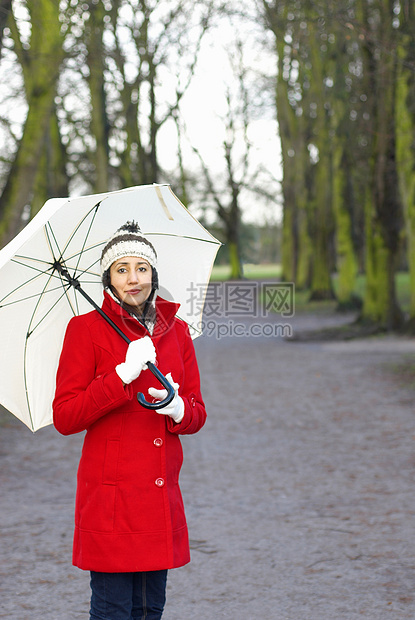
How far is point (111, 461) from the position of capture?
114 inches

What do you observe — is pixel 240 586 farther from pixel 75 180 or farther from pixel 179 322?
pixel 75 180

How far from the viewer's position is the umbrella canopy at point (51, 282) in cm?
341

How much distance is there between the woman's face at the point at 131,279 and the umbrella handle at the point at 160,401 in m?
0.28

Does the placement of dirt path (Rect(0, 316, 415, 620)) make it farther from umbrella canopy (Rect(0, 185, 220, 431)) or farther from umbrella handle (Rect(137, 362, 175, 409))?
umbrella handle (Rect(137, 362, 175, 409))

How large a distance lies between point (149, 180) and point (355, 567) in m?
20.4

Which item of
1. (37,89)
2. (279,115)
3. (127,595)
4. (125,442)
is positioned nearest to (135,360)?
(125,442)

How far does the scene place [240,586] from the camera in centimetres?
436

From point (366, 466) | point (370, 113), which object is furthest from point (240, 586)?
point (370, 113)

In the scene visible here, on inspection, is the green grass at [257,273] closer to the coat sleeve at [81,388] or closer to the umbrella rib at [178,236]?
the umbrella rib at [178,236]

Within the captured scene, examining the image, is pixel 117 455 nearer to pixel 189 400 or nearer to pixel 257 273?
pixel 189 400

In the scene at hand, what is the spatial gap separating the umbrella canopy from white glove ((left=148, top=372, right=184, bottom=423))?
2.56 ft

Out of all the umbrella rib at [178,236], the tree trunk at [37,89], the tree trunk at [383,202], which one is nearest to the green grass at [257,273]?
the tree trunk at [383,202]

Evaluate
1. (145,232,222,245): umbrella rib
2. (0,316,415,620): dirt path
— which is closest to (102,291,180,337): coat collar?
(145,232,222,245): umbrella rib

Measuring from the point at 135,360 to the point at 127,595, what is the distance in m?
0.89
